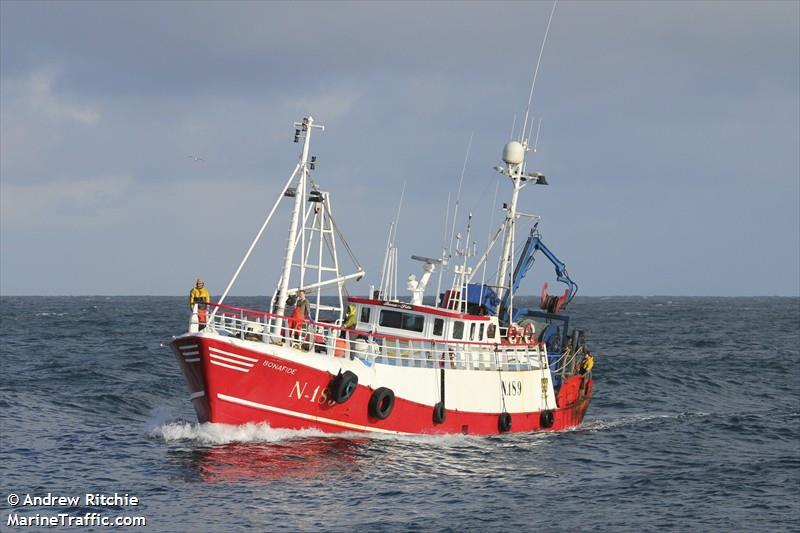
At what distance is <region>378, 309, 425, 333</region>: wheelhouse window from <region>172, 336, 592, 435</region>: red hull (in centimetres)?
380

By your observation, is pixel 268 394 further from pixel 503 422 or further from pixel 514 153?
pixel 514 153

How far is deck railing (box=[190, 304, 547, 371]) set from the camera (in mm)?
29188

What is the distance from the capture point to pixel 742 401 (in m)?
49.5

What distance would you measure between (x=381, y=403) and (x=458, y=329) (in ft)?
16.4

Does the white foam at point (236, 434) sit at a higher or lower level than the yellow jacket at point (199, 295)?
lower

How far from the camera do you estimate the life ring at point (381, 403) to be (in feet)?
100

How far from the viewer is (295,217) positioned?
30.4 meters

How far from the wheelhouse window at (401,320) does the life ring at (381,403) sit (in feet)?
14.2

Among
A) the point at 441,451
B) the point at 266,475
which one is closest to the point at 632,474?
the point at 441,451

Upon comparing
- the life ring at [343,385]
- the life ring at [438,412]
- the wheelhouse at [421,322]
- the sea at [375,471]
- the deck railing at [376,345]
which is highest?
the wheelhouse at [421,322]

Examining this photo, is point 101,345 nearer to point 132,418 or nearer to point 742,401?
point 132,418

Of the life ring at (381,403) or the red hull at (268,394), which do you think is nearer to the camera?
the red hull at (268,394)

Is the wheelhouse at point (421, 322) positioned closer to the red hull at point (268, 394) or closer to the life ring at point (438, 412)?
the life ring at point (438, 412)

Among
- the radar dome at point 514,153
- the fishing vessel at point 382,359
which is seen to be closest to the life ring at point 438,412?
the fishing vessel at point 382,359
